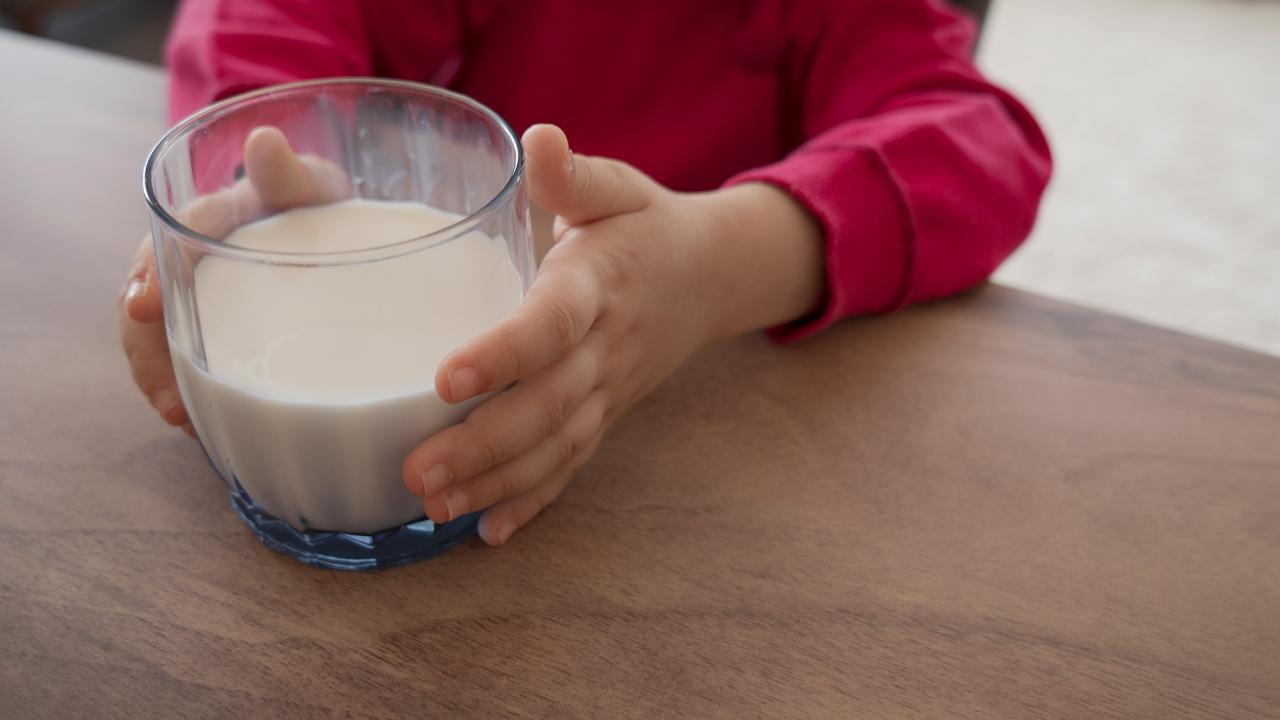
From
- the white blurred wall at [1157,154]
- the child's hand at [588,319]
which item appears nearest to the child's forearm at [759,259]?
the child's hand at [588,319]

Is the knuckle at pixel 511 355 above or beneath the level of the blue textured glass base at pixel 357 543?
above

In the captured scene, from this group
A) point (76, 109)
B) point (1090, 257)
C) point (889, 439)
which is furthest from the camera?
point (1090, 257)

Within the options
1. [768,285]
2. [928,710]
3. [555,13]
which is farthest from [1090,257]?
[928,710]

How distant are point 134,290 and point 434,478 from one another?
139 millimetres

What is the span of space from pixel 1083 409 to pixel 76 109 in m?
0.58

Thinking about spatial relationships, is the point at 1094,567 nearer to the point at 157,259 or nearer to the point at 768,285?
the point at 768,285

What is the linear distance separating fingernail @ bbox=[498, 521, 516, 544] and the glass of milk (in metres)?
0.01

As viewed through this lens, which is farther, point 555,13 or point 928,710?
point 555,13

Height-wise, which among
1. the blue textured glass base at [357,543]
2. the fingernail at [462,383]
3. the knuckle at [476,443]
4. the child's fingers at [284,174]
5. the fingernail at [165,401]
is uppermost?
the child's fingers at [284,174]

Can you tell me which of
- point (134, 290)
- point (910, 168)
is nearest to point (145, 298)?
point (134, 290)

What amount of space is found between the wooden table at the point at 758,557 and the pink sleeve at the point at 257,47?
130 mm

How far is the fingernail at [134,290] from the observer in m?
Answer: 0.39

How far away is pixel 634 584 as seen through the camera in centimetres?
37

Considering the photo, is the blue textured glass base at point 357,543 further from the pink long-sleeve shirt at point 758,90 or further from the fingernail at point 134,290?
the pink long-sleeve shirt at point 758,90
